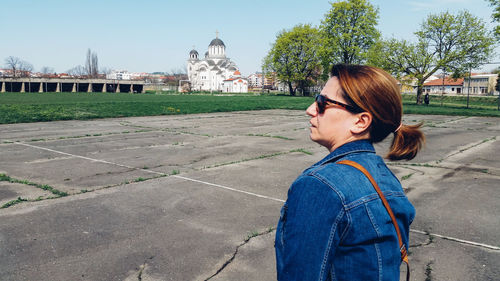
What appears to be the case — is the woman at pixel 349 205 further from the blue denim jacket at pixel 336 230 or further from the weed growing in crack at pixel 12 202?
the weed growing in crack at pixel 12 202

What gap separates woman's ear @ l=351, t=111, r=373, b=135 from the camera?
1.48 meters

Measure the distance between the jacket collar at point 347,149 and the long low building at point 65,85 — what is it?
102992 mm

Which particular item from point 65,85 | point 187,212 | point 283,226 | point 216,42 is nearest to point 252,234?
point 187,212

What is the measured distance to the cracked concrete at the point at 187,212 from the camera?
379 cm

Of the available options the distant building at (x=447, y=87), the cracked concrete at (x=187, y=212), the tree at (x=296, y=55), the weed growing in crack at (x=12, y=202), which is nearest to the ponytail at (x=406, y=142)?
the cracked concrete at (x=187, y=212)

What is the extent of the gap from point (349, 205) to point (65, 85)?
112 metres

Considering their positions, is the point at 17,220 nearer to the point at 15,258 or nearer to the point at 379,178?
the point at 15,258

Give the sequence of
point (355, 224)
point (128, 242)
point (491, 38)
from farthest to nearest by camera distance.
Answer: point (491, 38)
point (128, 242)
point (355, 224)

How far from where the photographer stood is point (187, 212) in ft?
17.6

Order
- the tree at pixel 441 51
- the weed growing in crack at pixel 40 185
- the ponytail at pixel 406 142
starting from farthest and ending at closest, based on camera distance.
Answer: the tree at pixel 441 51 < the weed growing in crack at pixel 40 185 < the ponytail at pixel 406 142

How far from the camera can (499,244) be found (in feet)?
14.7

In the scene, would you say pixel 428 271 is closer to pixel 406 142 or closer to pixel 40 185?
pixel 406 142

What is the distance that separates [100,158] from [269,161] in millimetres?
4156

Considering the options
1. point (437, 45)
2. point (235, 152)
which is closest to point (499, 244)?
point (235, 152)
